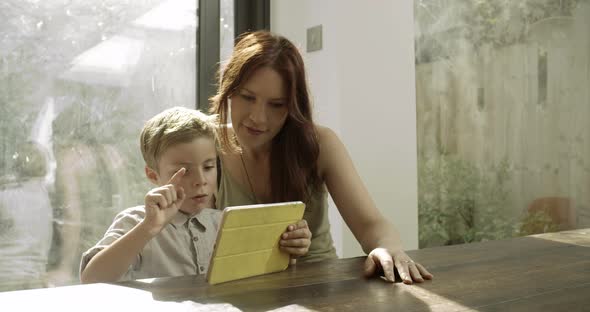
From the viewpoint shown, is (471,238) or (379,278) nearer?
(379,278)

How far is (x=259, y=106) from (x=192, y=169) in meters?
0.36

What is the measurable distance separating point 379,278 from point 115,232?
2.06 feet

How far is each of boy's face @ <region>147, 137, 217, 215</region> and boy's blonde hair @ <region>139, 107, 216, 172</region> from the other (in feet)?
0.06

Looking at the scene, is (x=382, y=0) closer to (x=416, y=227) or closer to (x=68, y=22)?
(x=416, y=227)

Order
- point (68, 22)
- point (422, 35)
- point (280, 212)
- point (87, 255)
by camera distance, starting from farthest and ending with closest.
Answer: point (422, 35)
point (68, 22)
point (87, 255)
point (280, 212)

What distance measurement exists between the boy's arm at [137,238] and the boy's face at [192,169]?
141 mm

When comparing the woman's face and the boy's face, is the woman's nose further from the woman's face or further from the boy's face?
the boy's face

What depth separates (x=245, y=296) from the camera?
3.35ft

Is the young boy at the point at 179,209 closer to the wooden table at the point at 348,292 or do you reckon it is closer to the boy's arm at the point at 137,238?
the boy's arm at the point at 137,238

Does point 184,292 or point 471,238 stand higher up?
point 184,292

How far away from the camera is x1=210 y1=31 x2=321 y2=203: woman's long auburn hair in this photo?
1.82 metres

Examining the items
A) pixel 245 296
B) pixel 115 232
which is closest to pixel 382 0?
pixel 115 232

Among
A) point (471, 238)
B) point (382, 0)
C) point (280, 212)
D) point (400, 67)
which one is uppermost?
point (382, 0)

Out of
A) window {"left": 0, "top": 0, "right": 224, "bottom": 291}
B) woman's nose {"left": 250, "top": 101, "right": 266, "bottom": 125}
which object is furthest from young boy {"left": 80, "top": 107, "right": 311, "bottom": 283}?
window {"left": 0, "top": 0, "right": 224, "bottom": 291}
